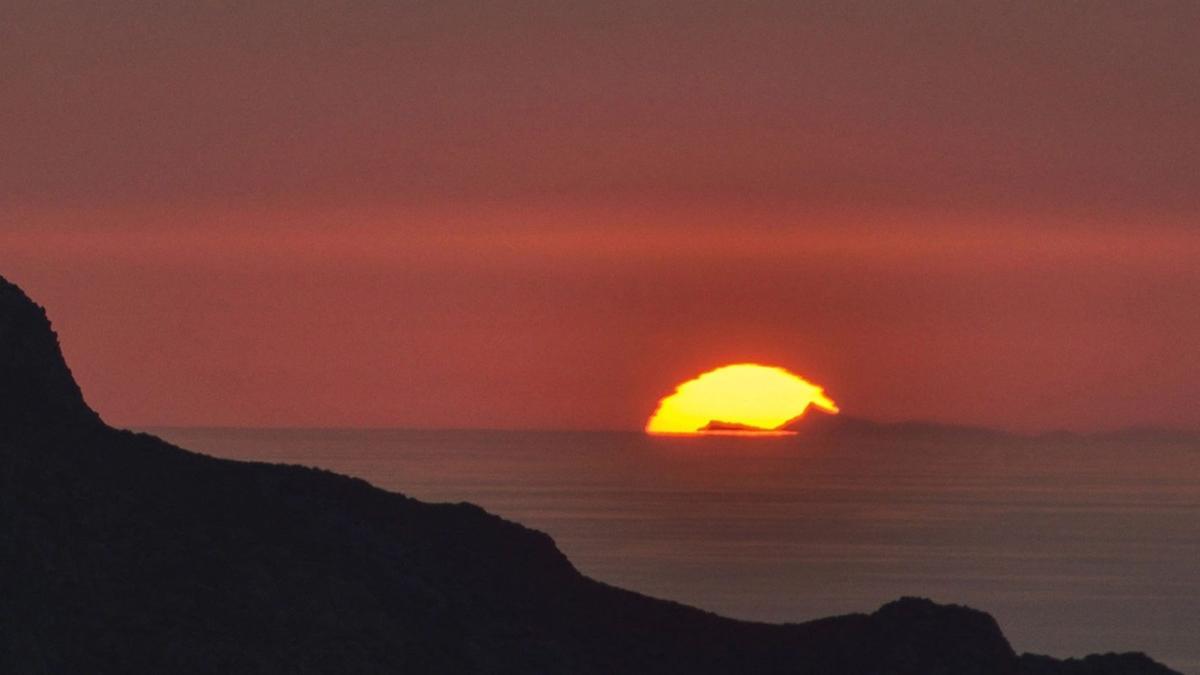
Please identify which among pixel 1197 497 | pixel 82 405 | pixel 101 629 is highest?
pixel 1197 497

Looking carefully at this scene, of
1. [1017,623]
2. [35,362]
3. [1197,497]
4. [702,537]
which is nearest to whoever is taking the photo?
[35,362]

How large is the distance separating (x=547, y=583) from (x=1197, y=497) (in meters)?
181

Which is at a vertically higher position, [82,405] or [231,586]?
[82,405]

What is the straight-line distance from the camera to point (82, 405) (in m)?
24.7

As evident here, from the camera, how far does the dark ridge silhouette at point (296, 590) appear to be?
67.2 feet

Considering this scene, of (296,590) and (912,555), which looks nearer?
(296,590)

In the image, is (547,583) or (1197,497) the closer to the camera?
(547,583)

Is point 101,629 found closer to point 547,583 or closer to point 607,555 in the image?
point 547,583

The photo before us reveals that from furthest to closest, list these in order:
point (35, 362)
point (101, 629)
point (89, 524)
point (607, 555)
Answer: point (607, 555) → point (35, 362) → point (89, 524) → point (101, 629)

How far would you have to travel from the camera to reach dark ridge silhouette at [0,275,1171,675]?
20.5 m

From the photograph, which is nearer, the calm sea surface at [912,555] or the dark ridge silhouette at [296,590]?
the dark ridge silhouette at [296,590]

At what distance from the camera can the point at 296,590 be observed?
21.8 metres

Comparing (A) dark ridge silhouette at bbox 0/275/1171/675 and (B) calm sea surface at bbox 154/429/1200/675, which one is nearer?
(A) dark ridge silhouette at bbox 0/275/1171/675

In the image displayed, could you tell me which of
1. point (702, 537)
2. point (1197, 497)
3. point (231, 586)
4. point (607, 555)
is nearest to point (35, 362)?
point (231, 586)
